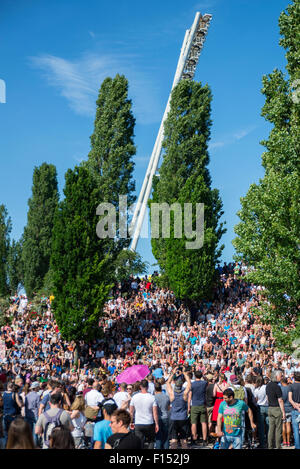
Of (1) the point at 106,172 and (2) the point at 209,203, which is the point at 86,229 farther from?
(2) the point at 209,203

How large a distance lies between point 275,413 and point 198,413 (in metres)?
1.78

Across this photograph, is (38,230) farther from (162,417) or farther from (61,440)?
(61,440)

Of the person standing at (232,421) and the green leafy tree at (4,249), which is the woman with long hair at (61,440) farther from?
the green leafy tree at (4,249)

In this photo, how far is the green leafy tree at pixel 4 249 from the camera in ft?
165

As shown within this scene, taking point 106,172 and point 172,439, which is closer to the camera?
point 172,439

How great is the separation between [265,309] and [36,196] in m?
35.1

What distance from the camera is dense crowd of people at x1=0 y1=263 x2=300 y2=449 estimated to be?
858cm

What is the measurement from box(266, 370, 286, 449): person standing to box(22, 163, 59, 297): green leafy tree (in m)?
39.2

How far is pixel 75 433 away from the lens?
9.17m

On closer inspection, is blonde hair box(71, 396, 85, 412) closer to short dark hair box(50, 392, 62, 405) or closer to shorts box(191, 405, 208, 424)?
short dark hair box(50, 392, 62, 405)

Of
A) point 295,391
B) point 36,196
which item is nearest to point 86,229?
point 36,196

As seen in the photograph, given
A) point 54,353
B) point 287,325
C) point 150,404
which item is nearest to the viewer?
point 150,404

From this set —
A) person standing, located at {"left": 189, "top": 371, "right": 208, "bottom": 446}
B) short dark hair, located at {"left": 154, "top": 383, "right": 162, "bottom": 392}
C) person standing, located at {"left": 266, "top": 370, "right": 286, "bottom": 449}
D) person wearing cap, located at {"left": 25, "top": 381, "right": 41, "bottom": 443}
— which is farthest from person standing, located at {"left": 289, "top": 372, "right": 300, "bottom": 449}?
person wearing cap, located at {"left": 25, "top": 381, "right": 41, "bottom": 443}

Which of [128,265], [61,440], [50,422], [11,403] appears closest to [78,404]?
[50,422]
